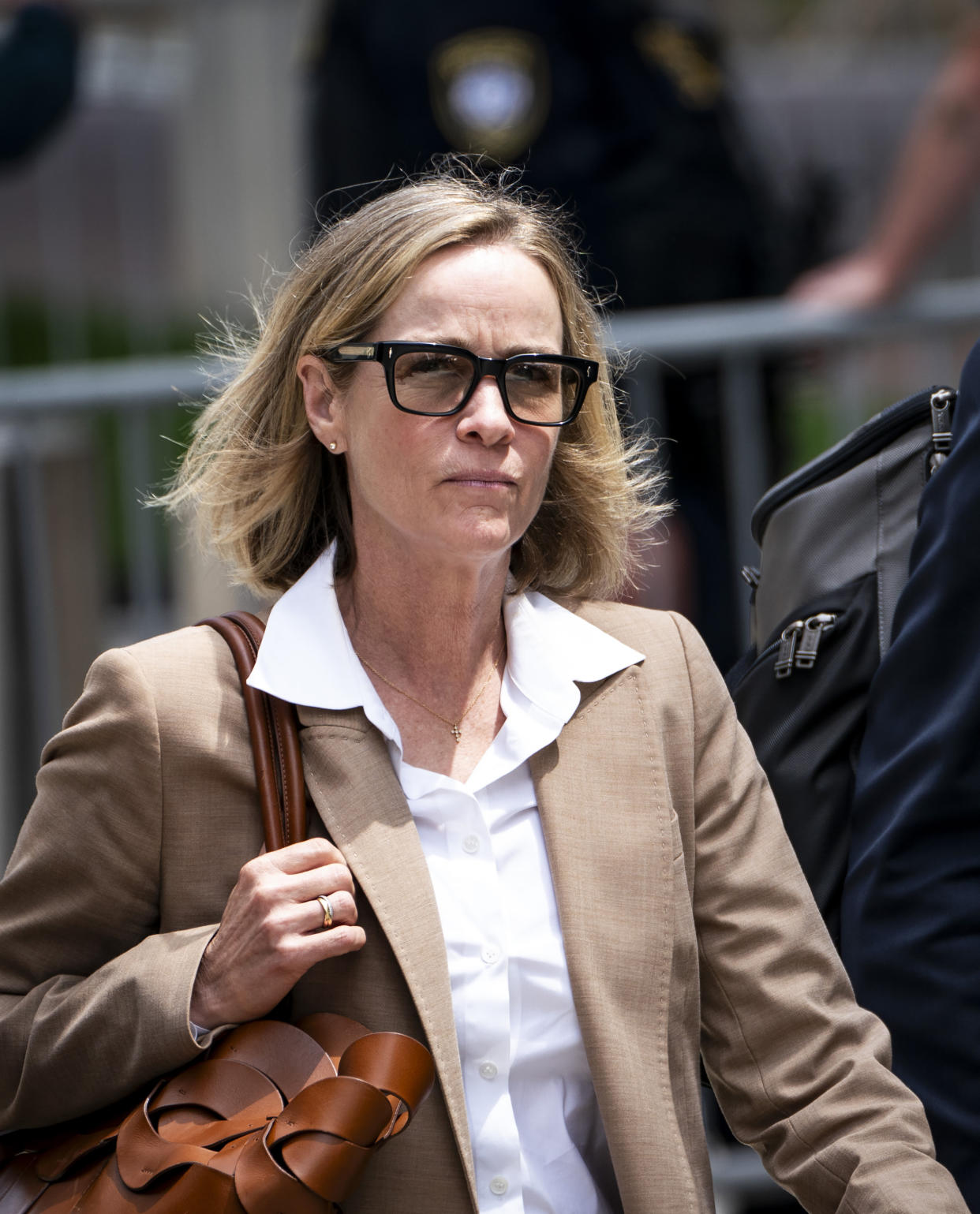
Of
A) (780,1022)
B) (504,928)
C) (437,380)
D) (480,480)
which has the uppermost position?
(437,380)

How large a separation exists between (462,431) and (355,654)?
32 centimetres

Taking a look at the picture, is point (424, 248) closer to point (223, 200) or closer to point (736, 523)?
point (736, 523)

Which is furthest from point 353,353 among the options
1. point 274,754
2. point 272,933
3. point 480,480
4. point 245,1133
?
point 245,1133

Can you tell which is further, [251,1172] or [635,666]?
[635,666]

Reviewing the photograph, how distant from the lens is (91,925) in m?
1.85

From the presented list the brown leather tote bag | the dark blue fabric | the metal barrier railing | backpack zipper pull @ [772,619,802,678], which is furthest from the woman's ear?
the metal barrier railing

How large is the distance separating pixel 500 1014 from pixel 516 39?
9.95 feet

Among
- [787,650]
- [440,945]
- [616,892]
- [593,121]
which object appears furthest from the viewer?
[593,121]

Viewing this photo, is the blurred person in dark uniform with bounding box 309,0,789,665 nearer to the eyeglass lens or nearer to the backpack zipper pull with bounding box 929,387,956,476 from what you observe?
the backpack zipper pull with bounding box 929,387,956,476

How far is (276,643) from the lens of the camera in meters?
1.97

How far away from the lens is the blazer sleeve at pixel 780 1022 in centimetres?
185

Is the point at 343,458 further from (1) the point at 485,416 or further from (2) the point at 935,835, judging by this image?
(2) the point at 935,835

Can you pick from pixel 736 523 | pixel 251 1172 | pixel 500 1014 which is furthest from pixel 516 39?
pixel 251 1172

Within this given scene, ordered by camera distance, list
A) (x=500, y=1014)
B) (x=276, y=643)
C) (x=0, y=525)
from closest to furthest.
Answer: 1. (x=500, y=1014)
2. (x=276, y=643)
3. (x=0, y=525)
